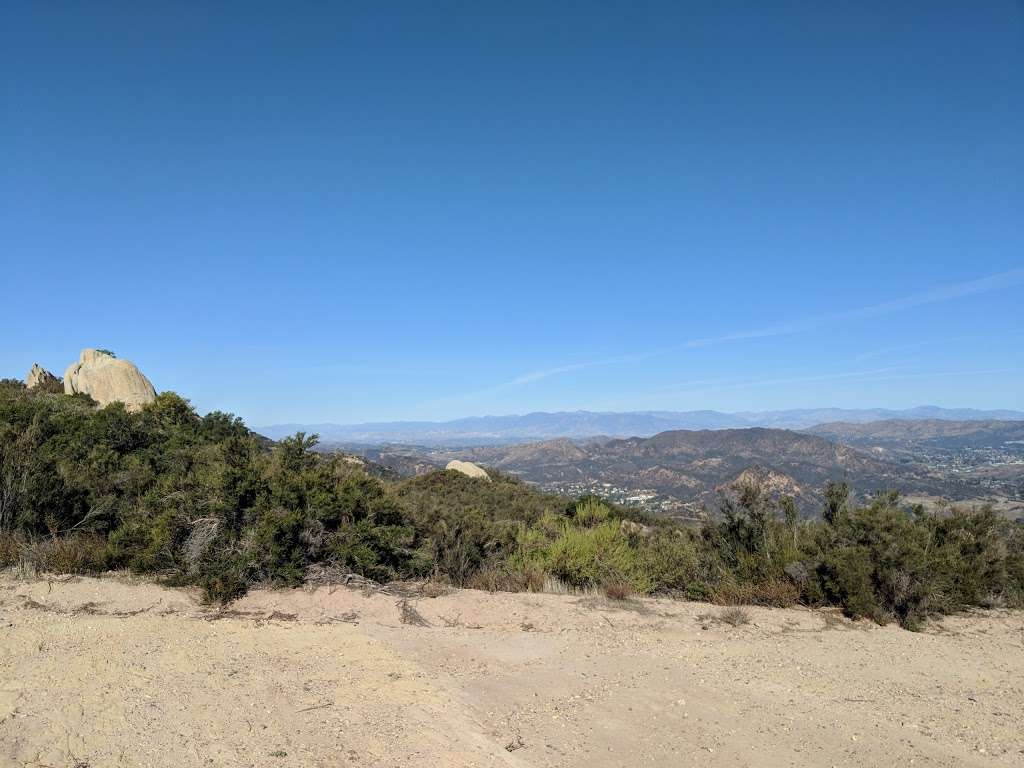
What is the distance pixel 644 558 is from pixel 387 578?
4.51 metres

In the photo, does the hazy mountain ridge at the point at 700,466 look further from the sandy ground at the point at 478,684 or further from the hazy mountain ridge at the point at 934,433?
the hazy mountain ridge at the point at 934,433

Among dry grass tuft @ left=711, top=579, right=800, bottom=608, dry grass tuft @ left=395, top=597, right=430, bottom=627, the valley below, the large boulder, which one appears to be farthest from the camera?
the valley below

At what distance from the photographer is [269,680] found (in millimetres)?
5621

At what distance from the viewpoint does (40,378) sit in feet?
109

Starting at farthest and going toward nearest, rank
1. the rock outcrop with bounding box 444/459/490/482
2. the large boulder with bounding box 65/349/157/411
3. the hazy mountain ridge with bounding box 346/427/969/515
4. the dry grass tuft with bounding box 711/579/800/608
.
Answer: the hazy mountain ridge with bounding box 346/427/969/515, the rock outcrop with bounding box 444/459/490/482, the large boulder with bounding box 65/349/157/411, the dry grass tuft with bounding box 711/579/800/608

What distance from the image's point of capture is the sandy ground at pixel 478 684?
4531 millimetres

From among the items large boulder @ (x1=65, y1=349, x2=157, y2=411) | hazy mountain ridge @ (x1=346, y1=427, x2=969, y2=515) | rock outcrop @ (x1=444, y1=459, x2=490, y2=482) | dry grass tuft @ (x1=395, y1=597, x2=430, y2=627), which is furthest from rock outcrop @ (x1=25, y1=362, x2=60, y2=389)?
dry grass tuft @ (x1=395, y1=597, x2=430, y2=627)

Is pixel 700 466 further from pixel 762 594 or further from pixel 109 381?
pixel 762 594

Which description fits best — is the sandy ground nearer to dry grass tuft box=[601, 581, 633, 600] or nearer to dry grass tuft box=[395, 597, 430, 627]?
dry grass tuft box=[395, 597, 430, 627]

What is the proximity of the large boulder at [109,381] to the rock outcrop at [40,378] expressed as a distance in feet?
6.57

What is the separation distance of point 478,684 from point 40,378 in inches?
1514

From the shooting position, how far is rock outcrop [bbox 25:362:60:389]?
32.0 meters

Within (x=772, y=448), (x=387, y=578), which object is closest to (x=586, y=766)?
(x=387, y=578)

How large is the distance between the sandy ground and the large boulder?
932 inches
